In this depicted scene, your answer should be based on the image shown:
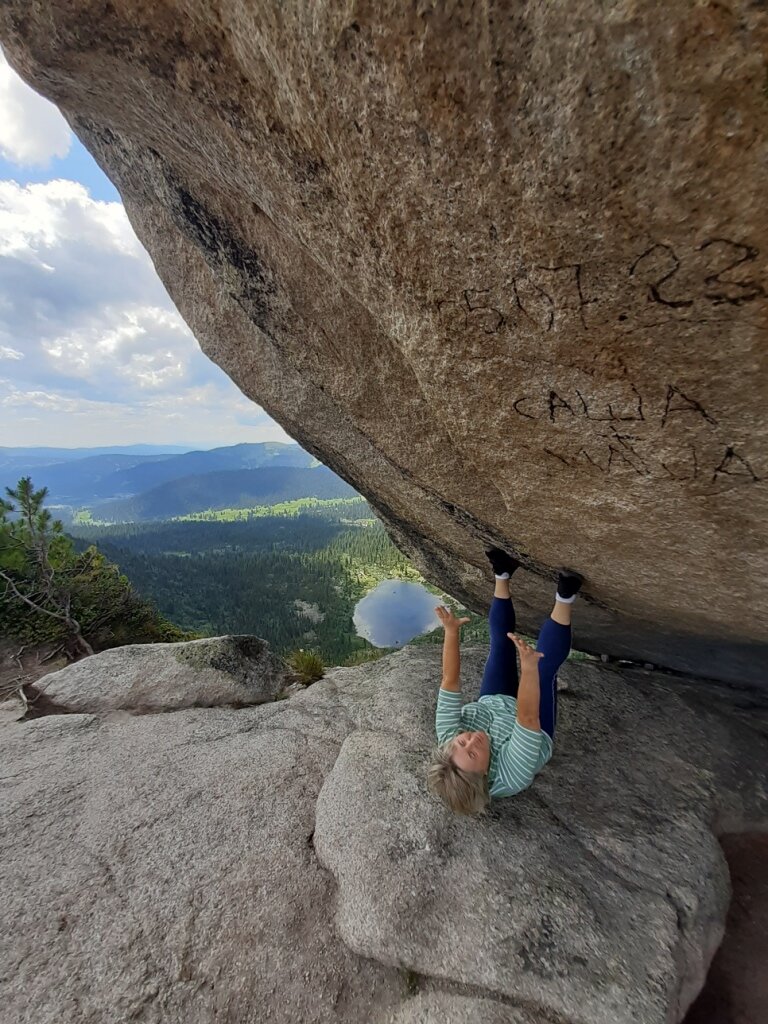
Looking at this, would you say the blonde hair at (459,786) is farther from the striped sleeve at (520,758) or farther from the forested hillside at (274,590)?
the forested hillside at (274,590)

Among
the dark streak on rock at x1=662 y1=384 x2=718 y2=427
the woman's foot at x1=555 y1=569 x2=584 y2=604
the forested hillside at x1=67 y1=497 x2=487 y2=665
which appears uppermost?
the dark streak on rock at x1=662 y1=384 x2=718 y2=427

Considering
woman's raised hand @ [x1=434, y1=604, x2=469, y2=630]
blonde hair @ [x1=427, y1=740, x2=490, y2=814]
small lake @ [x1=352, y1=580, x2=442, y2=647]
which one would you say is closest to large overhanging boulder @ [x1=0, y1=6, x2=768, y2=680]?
woman's raised hand @ [x1=434, y1=604, x2=469, y2=630]

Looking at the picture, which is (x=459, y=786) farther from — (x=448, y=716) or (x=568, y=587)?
(x=568, y=587)

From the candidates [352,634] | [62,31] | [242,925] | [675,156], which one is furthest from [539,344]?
[352,634]

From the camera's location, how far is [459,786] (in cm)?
535

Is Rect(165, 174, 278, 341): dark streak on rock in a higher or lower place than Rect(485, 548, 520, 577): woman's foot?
higher

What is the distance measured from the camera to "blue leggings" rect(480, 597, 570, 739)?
6.17 metres

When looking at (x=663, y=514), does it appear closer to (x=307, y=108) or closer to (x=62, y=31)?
(x=307, y=108)

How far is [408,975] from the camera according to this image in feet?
15.4

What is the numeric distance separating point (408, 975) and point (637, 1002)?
218cm

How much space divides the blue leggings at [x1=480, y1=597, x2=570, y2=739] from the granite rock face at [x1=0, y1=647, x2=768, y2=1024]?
1.34m

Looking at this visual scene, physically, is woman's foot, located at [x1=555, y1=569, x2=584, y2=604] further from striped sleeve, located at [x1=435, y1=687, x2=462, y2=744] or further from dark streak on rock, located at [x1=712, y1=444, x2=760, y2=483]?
dark streak on rock, located at [x1=712, y1=444, x2=760, y2=483]

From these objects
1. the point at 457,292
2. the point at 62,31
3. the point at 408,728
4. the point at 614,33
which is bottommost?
the point at 408,728

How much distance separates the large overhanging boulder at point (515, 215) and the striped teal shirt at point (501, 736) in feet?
8.35
